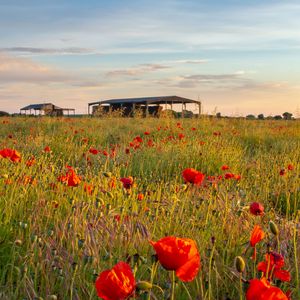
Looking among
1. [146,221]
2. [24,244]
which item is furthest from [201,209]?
[24,244]

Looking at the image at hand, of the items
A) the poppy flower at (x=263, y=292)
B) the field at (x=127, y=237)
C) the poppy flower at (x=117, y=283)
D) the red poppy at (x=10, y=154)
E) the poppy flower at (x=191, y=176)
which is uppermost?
the red poppy at (x=10, y=154)

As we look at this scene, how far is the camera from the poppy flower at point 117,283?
1.17m

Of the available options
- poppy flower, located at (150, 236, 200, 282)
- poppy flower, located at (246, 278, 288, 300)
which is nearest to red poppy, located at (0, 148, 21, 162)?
poppy flower, located at (150, 236, 200, 282)

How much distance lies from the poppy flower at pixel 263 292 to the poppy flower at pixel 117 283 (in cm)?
32

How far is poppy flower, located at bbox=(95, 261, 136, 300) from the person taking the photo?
3.85ft

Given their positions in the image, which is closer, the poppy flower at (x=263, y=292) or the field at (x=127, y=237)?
the poppy flower at (x=263, y=292)

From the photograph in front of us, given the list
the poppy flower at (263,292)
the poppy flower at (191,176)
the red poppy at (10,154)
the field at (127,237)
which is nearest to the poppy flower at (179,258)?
the field at (127,237)

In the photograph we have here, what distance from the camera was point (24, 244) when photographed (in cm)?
301

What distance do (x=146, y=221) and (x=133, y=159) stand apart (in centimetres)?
376

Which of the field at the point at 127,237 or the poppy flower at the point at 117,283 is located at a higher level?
the poppy flower at the point at 117,283

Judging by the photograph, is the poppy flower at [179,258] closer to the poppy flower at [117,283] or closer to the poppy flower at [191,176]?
the poppy flower at [117,283]

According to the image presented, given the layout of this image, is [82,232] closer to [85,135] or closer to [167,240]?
[167,240]

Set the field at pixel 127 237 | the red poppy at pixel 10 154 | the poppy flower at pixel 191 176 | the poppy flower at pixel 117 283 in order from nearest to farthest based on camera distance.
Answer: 1. the poppy flower at pixel 117 283
2. the field at pixel 127 237
3. the poppy flower at pixel 191 176
4. the red poppy at pixel 10 154

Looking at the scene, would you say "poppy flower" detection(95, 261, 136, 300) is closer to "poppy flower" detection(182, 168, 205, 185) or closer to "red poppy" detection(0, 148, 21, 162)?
"poppy flower" detection(182, 168, 205, 185)
